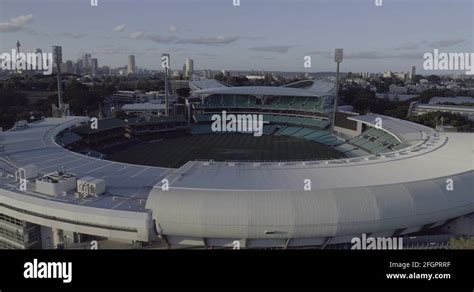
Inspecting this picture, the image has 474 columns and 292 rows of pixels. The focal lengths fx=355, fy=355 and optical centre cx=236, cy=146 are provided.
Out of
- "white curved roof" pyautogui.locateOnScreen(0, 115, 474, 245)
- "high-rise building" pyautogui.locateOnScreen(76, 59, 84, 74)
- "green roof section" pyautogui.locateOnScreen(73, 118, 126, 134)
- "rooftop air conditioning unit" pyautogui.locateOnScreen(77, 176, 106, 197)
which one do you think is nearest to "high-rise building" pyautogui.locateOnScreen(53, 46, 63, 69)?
"green roof section" pyautogui.locateOnScreen(73, 118, 126, 134)

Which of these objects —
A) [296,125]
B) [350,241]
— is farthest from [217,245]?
[296,125]

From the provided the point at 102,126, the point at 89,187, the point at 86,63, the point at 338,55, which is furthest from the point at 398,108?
the point at 86,63

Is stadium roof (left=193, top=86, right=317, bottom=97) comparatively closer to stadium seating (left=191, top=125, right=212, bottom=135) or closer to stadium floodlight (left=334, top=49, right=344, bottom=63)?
stadium seating (left=191, top=125, right=212, bottom=135)

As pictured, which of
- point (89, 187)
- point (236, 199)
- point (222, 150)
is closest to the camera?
point (236, 199)

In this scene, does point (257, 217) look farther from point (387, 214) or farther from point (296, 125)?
point (296, 125)

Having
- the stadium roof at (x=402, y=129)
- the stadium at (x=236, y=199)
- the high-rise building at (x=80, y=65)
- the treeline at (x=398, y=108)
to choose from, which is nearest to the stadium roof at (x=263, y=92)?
the stadium roof at (x=402, y=129)

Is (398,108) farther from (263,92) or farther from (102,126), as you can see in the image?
(102,126)

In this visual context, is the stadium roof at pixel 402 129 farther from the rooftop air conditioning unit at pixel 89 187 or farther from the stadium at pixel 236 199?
the rooftop air conditioning unit at pixel 89 187
